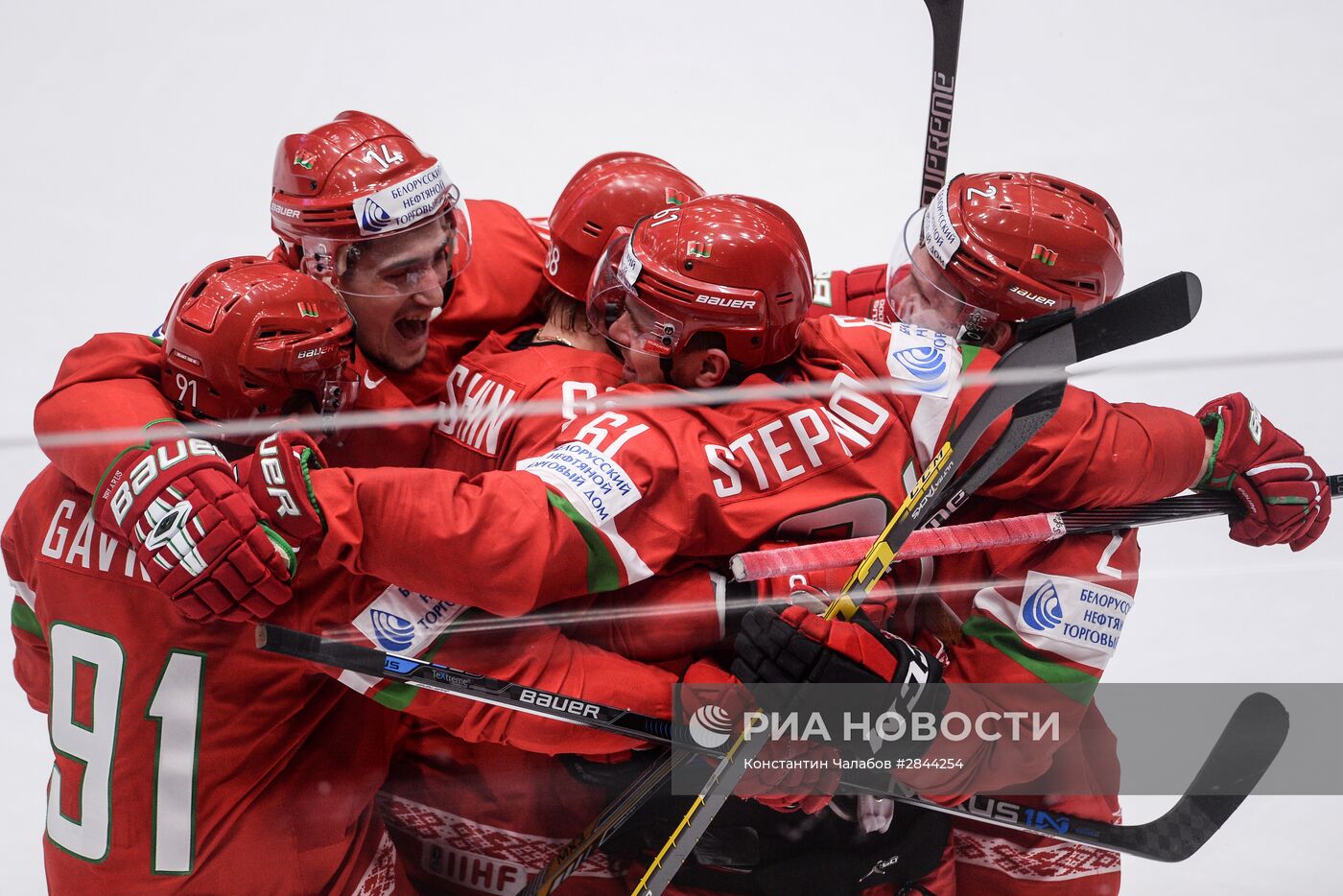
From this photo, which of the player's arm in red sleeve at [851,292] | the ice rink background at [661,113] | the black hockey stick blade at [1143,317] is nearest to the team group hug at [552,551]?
the black hockey stick blade at [1143,317]

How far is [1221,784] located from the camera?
1911 mm

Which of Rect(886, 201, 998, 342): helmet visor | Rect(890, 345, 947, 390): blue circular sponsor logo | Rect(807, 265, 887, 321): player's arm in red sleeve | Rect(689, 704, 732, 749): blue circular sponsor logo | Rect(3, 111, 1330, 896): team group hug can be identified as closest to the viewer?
Rect(3, 111, 1330, 896): team group hug

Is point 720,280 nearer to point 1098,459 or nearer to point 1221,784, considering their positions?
point 1098,459

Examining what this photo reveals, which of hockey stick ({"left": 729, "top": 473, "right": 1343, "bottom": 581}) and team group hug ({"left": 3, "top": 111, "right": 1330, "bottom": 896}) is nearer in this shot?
team group hug ({"left": 3, "top": 111, "right": 1330, "bottom": 896})

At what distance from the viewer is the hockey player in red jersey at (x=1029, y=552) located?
176cm

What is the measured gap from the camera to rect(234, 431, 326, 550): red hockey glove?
147 centimetres

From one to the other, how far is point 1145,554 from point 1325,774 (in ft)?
1.45

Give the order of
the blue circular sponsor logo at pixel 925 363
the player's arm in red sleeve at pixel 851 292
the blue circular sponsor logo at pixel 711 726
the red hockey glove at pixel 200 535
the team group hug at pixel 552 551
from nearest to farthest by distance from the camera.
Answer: the red hockey glove at pixel 200 535, the team group hug at pixel 552 551, the blue circular sponsor logo at pixel 711 726, the blue circular sponsor logo at pixel 925 363, the player's arm in red sleeve at pixel 851 292

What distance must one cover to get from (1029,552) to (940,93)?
1198 mm

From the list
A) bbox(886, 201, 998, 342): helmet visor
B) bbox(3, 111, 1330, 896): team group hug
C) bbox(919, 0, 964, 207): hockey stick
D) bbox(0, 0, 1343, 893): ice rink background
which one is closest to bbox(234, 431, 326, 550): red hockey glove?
bbox(3, 111, 1330, 896): team group hug

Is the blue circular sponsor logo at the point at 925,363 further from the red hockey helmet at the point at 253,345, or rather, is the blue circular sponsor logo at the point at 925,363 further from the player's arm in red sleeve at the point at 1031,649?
the red hockey helmet at the point at 253,345

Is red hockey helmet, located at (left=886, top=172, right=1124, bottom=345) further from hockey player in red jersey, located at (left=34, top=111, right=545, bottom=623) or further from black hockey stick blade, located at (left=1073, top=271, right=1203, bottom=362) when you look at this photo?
hockey player in red jersey, located at (left=34, top=111, right=545, bottom=623)

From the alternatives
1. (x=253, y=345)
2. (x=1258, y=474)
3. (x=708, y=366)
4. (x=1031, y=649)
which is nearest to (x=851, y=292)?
(x=708, y=366)

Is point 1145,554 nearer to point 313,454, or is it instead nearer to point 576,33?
point 313,454
